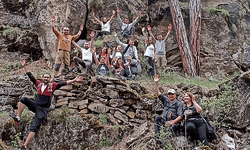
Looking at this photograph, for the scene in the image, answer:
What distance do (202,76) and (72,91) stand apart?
24.5ft

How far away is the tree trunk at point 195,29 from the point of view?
12.6m

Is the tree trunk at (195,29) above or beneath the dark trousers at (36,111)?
above

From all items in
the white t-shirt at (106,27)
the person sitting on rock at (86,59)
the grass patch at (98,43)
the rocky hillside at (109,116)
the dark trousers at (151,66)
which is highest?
the white t-shirt at (106,27)

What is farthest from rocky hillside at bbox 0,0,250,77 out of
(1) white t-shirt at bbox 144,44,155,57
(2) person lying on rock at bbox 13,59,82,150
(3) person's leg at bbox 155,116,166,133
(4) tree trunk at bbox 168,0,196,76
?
(3) person's leg at bbox 155,116,166,133

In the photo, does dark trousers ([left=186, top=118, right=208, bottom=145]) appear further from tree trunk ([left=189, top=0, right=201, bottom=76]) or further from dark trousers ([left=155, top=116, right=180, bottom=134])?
tree trunk ([left=189, top=0, right=201, bottom=76])

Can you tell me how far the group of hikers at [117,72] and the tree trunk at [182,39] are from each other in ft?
7.79

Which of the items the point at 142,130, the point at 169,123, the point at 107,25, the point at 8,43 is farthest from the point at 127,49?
the point at 8,43

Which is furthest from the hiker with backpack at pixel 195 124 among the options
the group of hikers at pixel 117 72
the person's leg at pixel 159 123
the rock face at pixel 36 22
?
the rock face at pixel 36 22

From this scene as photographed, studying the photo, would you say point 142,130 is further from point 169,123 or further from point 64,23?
point 64,23

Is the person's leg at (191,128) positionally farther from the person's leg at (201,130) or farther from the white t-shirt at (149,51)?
the white t-shirt at (149,51)

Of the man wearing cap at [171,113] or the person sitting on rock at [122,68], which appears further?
the person sitting on rock at [122,68]

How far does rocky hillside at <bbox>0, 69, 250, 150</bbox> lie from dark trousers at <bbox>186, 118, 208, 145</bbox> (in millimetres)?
229

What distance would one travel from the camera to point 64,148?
6512 millimetres

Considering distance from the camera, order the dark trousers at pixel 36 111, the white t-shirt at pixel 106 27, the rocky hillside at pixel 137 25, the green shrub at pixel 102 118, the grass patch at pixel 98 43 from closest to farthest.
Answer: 1. the dark trousers at pixel 36 111
2. the green shrub at pixel 102 118
3. the grass patch at pixel 98 43
4. the white t-shirt at pixel 106 27
5. the rocky hillside at pixel 137 25
